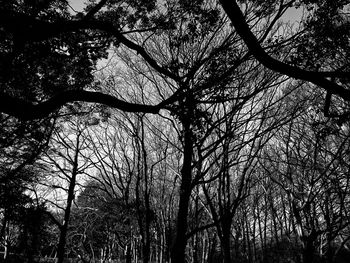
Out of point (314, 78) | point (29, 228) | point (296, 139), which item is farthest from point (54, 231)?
point (314, 78)

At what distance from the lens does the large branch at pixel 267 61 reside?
2871mm

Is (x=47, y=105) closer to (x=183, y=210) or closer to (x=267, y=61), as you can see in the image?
(x=267, y=61)

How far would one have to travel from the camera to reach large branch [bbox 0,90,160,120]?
296 centimetres

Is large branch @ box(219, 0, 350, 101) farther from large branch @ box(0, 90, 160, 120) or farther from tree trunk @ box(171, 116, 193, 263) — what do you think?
tree trunk @ box(171, 116, 193, 263)

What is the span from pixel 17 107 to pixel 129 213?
8.51 m

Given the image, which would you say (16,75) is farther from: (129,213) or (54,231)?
(54,231)

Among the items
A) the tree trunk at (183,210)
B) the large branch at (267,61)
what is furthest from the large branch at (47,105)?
the tree trunk at (183,210)

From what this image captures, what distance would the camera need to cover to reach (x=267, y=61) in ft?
10.3

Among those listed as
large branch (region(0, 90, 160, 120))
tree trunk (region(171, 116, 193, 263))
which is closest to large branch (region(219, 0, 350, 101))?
large branch (region(0, 90, 160, 120))

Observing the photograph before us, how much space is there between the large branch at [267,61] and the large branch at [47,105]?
1660mm

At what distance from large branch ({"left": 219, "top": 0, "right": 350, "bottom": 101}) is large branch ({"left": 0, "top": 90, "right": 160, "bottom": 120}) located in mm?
1660

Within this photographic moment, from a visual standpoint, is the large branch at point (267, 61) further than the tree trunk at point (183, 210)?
No

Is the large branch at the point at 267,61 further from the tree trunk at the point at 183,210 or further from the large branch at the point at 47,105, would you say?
the tree trunk at the point at 183,210

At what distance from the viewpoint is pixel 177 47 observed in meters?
6.95
